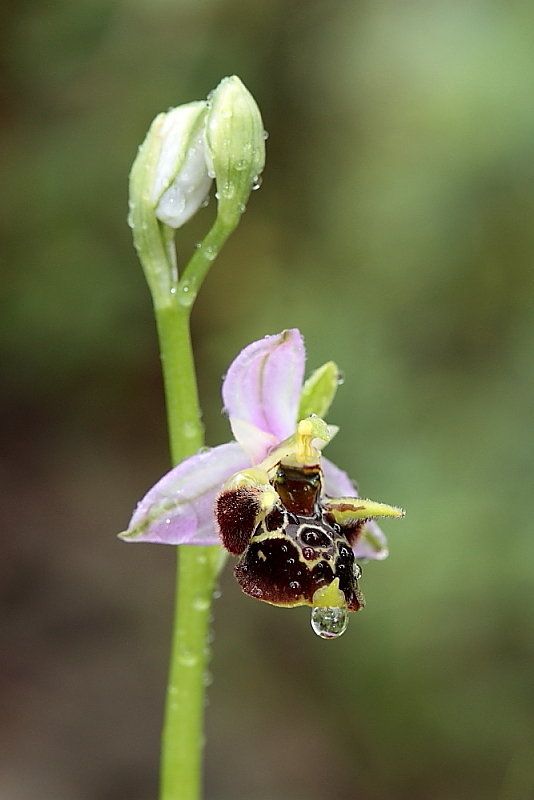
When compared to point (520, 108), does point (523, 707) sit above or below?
below

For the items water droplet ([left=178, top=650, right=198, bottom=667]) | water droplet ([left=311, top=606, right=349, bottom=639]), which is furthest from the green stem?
water droplet ([left=311, top=606, right=349, bottom=639])

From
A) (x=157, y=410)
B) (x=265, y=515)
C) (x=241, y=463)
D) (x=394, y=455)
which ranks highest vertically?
(x=157, y=410)

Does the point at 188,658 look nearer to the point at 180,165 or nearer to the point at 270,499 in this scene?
the point at 270,499

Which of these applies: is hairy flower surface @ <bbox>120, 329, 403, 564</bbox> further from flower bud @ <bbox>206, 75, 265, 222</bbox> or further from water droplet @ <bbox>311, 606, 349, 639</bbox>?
flower bud @ <bbox>206, 75, 265, 222</bbox>

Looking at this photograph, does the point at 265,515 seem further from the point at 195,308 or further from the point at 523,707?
the point at 195,308

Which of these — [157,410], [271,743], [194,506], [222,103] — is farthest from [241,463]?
[157,410]

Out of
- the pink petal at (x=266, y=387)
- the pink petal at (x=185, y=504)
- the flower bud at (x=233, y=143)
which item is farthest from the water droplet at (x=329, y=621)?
the flower bud at (x=233, y=143)
